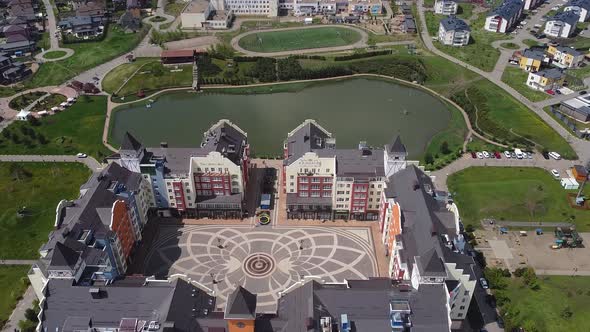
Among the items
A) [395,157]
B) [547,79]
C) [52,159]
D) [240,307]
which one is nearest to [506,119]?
[547,79]

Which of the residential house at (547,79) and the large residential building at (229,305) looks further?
the residential house at (547,79)

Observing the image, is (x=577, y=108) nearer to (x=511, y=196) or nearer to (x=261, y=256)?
(x=511, y=196)

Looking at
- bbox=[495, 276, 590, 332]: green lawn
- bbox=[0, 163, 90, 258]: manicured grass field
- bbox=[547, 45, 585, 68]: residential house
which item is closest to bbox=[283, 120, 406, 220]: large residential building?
bbox=[495, 276, 590, 332]: green lawn

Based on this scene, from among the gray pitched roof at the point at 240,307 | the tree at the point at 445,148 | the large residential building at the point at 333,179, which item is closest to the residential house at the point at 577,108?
the tree at the point at 445,148

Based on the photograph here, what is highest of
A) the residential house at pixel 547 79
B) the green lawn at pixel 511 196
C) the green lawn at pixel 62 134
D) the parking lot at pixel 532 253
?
the residential house at pixel 547 79

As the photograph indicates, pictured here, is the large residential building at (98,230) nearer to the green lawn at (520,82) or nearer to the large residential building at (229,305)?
the large residential building at (229,305)

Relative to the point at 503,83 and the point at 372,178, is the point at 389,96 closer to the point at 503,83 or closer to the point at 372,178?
the point at 503,83

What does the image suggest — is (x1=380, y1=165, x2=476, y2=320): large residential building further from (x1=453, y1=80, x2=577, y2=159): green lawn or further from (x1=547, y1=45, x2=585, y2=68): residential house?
(x1=547, y1=45, x2=585, y2=68): residential house
